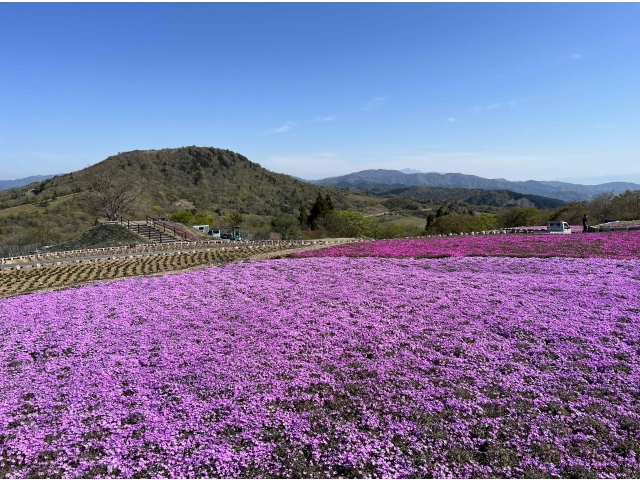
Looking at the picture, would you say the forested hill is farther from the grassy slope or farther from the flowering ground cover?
the flowering ground cover

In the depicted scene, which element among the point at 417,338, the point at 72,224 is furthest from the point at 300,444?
the point at 72,224

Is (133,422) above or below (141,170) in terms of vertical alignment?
below

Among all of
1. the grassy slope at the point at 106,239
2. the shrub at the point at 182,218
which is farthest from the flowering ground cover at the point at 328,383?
the shrub at the point at 182,218

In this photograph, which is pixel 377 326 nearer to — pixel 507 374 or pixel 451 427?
pixel 507 374

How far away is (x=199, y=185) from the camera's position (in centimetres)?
11631

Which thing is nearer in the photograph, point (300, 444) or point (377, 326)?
point (300, 444)

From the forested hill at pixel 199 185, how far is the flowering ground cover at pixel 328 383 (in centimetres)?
7015

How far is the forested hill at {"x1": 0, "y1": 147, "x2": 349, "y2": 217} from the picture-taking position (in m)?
90.1

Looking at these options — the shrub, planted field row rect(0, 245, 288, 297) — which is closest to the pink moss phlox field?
planted field row rect(0, 245, 288, 297)

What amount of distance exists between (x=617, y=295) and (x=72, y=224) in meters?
69.3

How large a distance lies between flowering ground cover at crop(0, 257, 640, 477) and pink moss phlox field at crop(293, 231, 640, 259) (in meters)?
7.42

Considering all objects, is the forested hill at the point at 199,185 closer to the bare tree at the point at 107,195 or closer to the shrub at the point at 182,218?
the shrub at the point at 182,218

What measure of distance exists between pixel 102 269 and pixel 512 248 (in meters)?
25.0

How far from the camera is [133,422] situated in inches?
242
